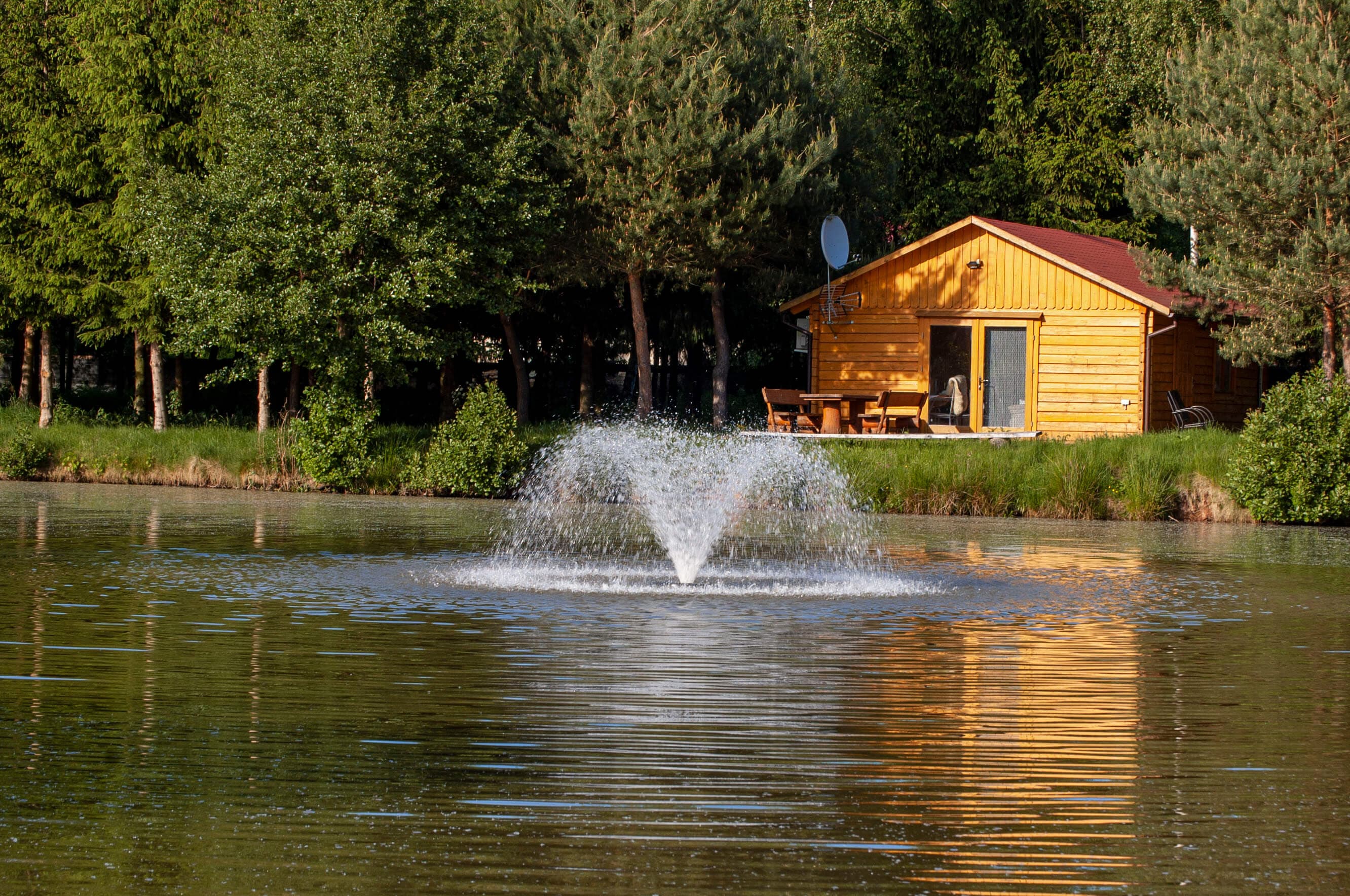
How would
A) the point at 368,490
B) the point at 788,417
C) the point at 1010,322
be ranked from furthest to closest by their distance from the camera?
the point at 1010,322 → the point at 788,417 → the point at 368,490

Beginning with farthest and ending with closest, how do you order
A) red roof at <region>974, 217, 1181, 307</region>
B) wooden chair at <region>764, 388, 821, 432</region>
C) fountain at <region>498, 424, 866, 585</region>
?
1. red roof at <region>974, 217, 1181, 307</region>
2. wooden chair at <region>764, 388, 821, 432</region>
3. fountain at <region>498, 424, 866, 585</region>

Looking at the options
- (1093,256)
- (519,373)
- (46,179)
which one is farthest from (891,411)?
(46,179)

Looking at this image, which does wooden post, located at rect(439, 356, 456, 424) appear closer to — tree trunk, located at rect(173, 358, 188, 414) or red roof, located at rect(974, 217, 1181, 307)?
tree trunk, located at rect(173, 358, 188, 414)

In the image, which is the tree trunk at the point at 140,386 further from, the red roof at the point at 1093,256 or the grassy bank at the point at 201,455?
the red roof at the point at 1093,256

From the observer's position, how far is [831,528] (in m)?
24.4

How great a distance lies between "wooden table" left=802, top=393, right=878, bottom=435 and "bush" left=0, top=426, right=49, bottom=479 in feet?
52.9

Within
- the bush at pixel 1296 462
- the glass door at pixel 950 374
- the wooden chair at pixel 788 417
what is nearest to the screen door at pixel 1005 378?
the glass door at pixel 950 374

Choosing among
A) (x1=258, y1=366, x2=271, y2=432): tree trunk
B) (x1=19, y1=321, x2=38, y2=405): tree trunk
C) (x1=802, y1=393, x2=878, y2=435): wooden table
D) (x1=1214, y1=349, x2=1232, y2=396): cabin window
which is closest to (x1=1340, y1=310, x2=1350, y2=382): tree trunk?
(x1=1214, y1=349, x2=1232, y2=396): cabin window

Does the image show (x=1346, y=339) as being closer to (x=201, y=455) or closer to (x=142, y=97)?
(x=201, y=455)

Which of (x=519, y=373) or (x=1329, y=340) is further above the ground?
(x=1329, y=340)

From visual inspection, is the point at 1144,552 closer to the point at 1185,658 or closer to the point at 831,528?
the point at 831,528

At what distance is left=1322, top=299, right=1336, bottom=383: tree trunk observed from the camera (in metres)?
31.3

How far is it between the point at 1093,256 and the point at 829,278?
6.49 metres

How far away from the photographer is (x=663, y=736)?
827 cm
